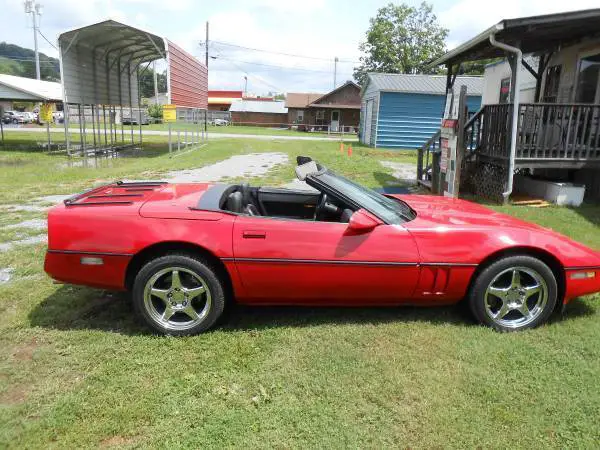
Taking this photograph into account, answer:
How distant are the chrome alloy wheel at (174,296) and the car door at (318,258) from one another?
0.35 metres

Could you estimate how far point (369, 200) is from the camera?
12.7 feet

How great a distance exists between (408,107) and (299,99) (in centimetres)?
3692

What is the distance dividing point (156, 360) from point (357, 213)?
1.74 metres

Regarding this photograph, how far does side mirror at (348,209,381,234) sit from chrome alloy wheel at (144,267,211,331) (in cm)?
116

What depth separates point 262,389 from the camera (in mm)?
2914

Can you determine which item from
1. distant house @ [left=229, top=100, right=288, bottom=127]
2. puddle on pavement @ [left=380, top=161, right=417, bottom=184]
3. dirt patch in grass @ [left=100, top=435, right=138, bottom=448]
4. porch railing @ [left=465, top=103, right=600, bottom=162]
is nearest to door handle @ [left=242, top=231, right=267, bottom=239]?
dirt patch in grass @ [left=100, top=435, right=138, bottom=448]

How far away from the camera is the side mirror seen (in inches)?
134

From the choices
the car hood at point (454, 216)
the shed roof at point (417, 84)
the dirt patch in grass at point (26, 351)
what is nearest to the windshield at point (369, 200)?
the car hood at point (454, 216)

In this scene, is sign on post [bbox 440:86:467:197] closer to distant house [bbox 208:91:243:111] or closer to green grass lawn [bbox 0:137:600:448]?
green grass lawn [bbox 0:137:600:448]

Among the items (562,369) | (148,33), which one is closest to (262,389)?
(562,369)

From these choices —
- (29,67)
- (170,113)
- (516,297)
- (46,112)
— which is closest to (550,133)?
(516,297)

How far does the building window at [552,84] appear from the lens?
11.5m

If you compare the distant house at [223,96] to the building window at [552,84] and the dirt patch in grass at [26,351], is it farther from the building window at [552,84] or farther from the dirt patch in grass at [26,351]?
the dirt patch in grass at [26,351]

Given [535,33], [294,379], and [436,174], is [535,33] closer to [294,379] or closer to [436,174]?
[436,174]
